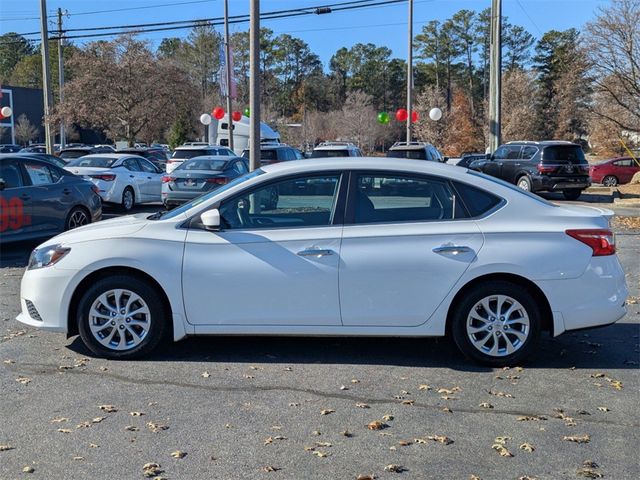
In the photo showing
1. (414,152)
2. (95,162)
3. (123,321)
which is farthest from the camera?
(414,152)

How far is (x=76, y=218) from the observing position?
12.3m

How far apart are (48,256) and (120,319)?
82cm

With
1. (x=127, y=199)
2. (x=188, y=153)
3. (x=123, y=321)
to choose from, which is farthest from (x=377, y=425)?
(x=188, y=153)

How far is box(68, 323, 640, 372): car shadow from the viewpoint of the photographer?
5.89 meters

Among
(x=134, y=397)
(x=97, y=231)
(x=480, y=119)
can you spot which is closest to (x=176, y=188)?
(x=97, y=231)

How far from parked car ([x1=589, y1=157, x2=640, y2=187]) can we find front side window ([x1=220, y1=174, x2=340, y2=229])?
28.3 m

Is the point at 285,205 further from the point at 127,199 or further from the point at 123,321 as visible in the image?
the point at 127,199

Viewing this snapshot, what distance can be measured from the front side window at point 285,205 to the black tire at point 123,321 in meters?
0.85

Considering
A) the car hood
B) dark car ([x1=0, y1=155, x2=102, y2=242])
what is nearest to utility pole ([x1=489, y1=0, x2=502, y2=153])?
dark car ([x1=0, y1=155, x2=102, y2=242])

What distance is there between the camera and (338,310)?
5641 mm

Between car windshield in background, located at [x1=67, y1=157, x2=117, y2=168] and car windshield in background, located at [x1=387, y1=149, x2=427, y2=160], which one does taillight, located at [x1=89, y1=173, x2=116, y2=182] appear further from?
car windshield in background, located at [x1=387, y1=149, x2=427, y2=160]

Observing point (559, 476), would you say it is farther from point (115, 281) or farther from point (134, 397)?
point (115, 281)

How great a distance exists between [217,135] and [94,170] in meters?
25.7

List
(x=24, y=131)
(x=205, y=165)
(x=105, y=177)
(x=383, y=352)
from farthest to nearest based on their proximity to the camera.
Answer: (x=24, y=131), (x=105, y=177), (x=205, y=165), (x=383, y=352)
